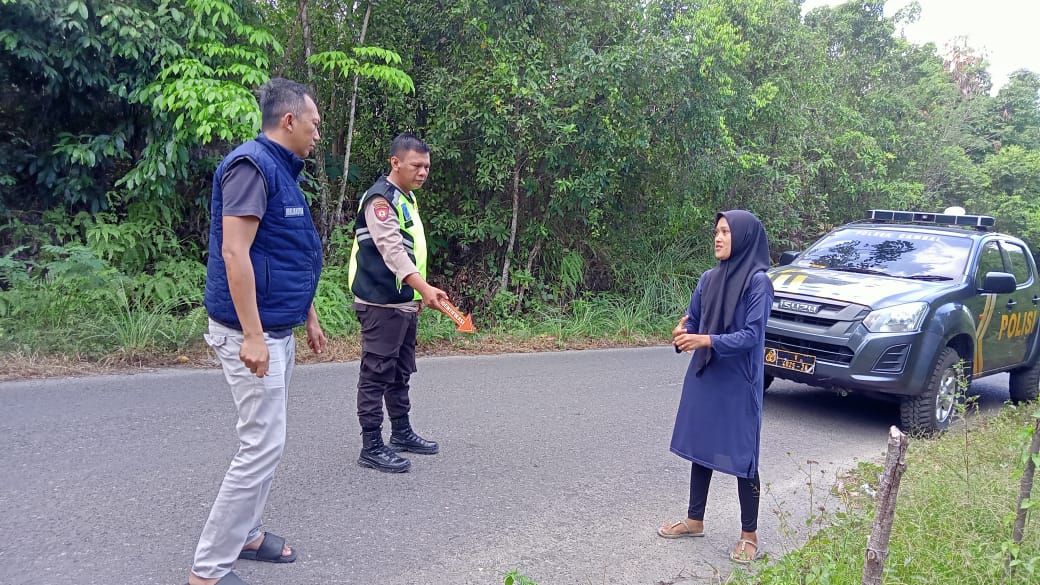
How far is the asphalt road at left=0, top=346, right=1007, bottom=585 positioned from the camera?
3.54m

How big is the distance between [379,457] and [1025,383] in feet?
23.7

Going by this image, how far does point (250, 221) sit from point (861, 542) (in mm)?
3132

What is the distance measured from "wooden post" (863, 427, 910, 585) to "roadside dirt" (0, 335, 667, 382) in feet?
19.4

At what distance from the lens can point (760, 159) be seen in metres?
11.5

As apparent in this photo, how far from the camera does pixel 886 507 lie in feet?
8.48

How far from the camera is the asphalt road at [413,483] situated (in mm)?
3541

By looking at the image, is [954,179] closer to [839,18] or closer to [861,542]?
[839,18]

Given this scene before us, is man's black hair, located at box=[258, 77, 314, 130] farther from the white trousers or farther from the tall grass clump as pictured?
the tall grass clump

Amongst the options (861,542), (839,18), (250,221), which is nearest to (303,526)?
(250,221)

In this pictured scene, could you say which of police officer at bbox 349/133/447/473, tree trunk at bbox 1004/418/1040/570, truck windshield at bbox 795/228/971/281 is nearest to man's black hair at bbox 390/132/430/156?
police officer at bbox 349/133/447/473

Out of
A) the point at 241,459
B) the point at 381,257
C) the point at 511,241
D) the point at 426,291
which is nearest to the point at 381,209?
the point at 381,257

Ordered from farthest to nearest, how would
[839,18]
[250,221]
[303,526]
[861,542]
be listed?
[839,18]
[303,526]
[861,542]
[250,221]

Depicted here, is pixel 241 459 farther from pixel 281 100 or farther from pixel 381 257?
pixel 381 257

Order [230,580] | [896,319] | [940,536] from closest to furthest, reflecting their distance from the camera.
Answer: [230,580]
[940,536]
[896,319]
